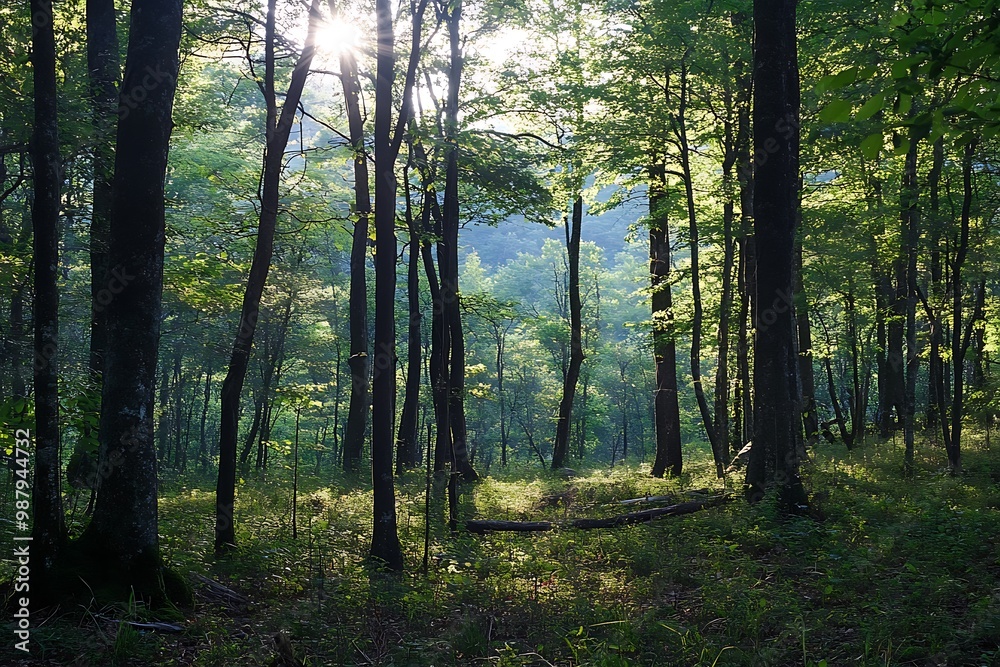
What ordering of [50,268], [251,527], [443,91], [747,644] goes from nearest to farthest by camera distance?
[747,644]
[50,268]
[251,527]
[443,91]

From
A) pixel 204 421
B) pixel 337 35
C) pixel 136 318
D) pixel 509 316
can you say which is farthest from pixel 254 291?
pixel 204 421

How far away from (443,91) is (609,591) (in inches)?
597

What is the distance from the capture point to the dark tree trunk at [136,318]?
5824 mm

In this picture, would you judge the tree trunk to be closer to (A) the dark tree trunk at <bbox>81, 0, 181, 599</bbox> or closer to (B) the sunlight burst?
(B) the sunlight burst

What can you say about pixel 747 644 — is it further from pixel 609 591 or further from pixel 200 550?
pixel 200 550

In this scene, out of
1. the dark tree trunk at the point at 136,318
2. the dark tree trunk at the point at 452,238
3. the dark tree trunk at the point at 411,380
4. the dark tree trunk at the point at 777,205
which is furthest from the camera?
the dark tree trunk at the point at 411,380

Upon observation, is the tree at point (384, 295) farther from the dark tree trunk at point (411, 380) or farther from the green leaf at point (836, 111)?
the dark tree trunk at point (411, 380)

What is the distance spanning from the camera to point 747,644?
17.6 feet

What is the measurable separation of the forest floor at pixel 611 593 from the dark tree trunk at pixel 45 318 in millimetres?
713

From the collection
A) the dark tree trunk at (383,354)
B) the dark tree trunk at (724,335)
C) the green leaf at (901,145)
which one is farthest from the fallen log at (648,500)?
the green leaf at (901,145)

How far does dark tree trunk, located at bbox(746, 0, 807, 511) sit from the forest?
0.15ft

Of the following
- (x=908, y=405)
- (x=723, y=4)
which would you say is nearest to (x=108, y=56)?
(x=723, y=4)

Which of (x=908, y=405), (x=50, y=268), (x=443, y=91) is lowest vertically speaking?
(x=908, y=405)

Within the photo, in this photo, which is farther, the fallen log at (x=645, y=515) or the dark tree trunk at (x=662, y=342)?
the dark tree trunk at (x=662, y=342)
